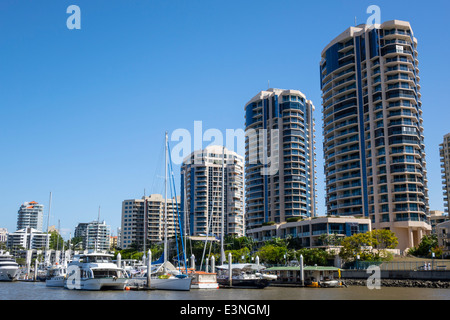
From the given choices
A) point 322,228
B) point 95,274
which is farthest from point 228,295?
point 322,228

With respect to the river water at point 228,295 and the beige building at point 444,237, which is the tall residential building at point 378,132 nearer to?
the beige building at point 444,237

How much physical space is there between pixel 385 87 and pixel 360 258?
156 feet

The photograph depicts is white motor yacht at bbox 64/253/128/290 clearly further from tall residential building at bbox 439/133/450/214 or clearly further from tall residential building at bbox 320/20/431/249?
tall residential building at bbox 439/133/450/214

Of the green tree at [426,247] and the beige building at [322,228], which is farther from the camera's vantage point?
the beige building at [322,228]

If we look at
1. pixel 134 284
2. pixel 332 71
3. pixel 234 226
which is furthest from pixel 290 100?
pixel 134 284

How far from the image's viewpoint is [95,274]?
5825 centimetres

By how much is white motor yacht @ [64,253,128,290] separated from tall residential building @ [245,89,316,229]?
8907cm

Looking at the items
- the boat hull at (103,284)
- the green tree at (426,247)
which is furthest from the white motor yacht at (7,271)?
the green tree at (426,247)

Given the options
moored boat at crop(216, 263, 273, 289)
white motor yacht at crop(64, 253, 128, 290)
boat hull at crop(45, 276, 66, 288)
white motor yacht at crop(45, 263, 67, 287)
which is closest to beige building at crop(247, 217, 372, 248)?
moored boat at crop(216, 263, 273, 289)

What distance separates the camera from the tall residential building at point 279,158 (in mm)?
145875

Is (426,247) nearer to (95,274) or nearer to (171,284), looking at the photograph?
(171,284)

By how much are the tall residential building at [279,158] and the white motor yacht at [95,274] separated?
292 ft

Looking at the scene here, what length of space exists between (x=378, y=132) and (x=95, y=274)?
8104 centimetres

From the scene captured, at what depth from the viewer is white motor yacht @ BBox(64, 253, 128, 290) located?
57.3 m
